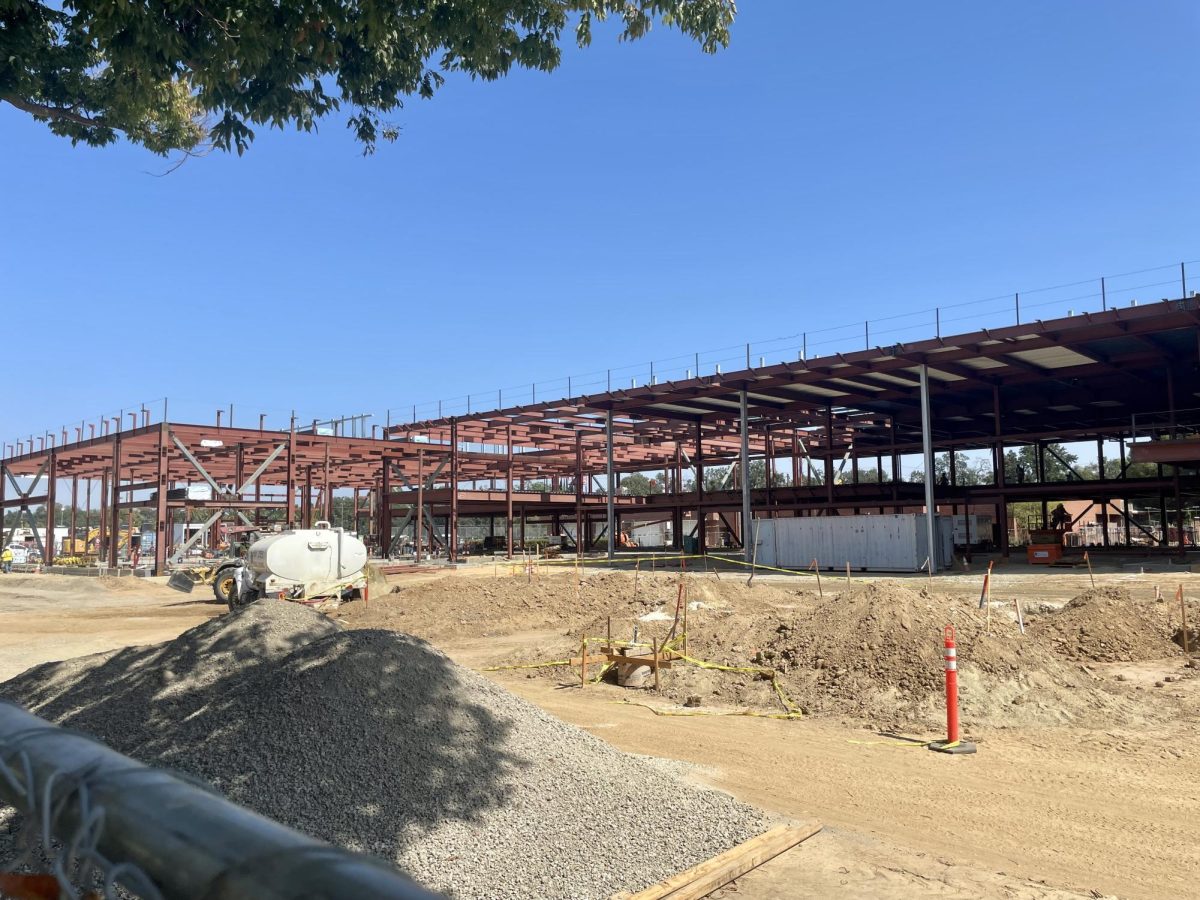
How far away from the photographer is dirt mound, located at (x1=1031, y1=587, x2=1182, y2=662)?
15.2 metres

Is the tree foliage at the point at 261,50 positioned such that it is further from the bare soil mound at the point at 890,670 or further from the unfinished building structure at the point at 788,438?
the unfinished building structure at the point at 788,438

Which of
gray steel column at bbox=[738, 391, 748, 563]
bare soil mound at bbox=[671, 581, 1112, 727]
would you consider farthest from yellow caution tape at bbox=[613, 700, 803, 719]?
gray steel column at bbox=[738, 391, 748, 563]

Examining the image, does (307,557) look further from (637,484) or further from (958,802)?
(637,484)

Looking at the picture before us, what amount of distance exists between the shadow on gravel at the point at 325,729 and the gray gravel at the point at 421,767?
0.05ft

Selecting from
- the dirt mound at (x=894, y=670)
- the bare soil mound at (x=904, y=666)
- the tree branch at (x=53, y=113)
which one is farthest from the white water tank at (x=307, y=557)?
the tree branch at (x=53, y=113)

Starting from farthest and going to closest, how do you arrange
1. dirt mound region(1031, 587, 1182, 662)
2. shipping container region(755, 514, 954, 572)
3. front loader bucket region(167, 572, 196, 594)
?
shipping container region(755, 514, 954, 572) < front loader bucket region(167, 572, 196, 594) < dirt mound region(1031, 587, 1182, 662)

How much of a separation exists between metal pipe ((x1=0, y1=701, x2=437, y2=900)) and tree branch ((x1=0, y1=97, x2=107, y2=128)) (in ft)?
31.8

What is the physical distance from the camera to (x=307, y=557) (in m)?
25.3

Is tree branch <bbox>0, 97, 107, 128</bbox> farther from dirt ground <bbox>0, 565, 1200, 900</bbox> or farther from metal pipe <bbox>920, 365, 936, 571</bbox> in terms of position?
metal pipe <bbox>920, 365, 936, 571</bbox>

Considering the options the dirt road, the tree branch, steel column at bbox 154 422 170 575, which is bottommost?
the dirt road

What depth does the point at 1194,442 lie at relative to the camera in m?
30.1

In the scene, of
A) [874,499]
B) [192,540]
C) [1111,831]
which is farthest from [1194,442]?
[192,540]

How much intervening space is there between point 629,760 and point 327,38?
773cm

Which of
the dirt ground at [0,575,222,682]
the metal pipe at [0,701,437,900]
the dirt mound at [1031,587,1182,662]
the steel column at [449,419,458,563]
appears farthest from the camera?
the steel column at [449,419,458,563]
